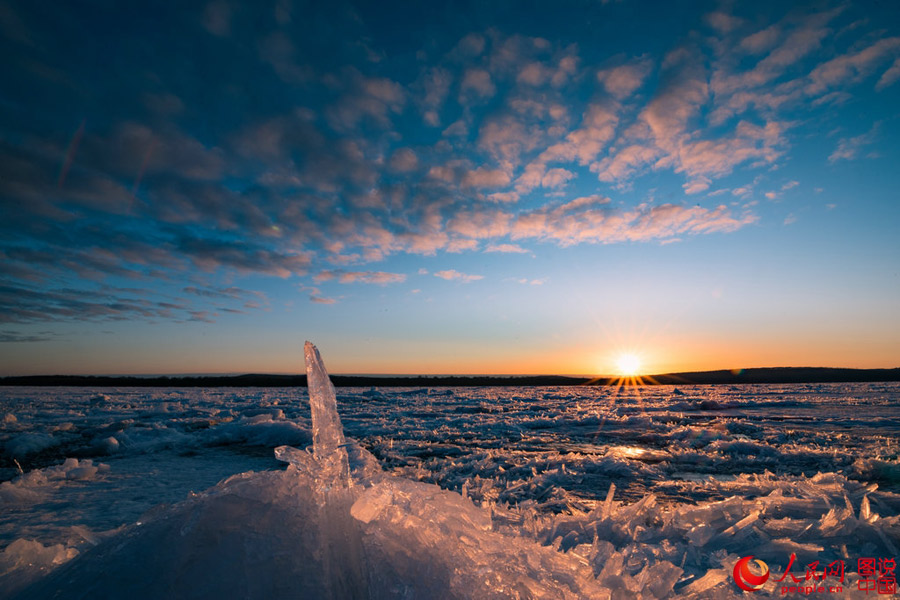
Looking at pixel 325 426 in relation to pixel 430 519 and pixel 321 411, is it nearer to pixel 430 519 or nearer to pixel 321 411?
pixel 321 411

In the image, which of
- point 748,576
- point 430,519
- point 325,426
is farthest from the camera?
point 748,576

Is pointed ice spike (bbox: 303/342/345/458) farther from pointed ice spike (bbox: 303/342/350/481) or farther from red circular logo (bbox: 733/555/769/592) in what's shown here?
red circular logo (bbox: 733/555/769/592)

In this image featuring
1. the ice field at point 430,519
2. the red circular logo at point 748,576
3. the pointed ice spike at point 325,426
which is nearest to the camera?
the ice field at point 430,519

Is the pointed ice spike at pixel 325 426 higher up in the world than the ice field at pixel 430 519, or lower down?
higher up

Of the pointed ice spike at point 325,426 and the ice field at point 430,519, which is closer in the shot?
the ice field at point 430,519

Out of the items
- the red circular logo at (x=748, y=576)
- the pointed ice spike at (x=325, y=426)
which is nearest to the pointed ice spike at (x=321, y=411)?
the pointed ice spike at (x=325, y=426)

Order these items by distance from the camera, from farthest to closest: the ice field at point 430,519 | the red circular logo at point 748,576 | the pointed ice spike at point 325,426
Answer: the red circular logo at point 748,576 → the pointed ice spike at point 325,426 → the ice field at point 430,519

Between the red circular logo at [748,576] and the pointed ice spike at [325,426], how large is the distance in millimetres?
2313

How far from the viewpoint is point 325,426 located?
2059 mm

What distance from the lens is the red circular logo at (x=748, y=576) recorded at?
7.13ft

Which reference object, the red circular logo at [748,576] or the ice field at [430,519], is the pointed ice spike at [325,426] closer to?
the ice field at [430,519]

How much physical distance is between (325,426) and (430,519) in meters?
0.71

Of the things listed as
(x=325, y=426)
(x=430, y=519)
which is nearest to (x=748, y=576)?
(x=430, y=519)

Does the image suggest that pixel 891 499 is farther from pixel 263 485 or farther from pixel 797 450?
pixel 263 485
